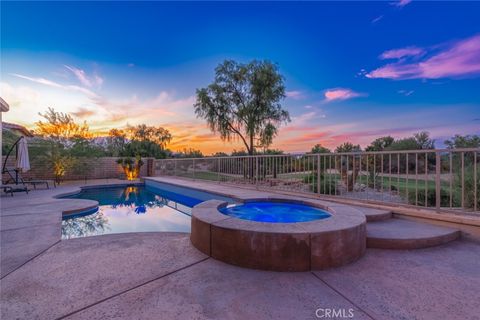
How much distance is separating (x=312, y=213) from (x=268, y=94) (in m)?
10.8

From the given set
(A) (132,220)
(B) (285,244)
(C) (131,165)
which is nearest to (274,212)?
(B) (285,244)

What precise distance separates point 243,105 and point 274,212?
10.8 meters

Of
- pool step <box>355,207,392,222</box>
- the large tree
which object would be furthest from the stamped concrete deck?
the large tree

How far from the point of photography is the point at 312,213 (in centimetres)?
392

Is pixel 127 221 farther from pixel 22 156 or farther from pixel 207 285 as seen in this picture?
pixel 22 156

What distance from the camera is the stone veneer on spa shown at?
2.11 meters

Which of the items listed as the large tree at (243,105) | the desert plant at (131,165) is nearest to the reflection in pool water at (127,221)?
the desert plant at (131,165)

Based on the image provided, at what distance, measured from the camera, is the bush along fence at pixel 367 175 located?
3.47 m

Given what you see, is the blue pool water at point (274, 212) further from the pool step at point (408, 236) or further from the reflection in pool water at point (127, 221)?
the reflection in pool water at point (127, 221)

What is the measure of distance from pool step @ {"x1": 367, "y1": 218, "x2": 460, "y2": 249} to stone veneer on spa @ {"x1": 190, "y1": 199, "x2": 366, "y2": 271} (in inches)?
16.2

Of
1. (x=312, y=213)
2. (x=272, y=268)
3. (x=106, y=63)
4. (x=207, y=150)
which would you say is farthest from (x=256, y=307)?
(x=207, y=150)

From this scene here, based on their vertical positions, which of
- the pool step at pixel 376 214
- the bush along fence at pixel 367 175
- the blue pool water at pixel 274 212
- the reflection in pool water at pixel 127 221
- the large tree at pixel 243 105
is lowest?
Result: the reflection in pool water at pixel 127 221

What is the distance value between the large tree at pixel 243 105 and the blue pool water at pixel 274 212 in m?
9.56

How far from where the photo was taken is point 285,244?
2109 mm
